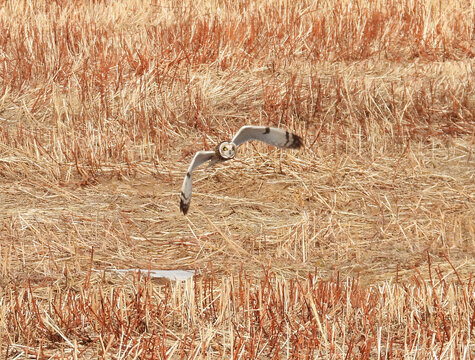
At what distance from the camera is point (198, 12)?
8.69m

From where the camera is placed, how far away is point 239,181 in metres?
5.84

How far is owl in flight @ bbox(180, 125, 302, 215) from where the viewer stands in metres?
3.90

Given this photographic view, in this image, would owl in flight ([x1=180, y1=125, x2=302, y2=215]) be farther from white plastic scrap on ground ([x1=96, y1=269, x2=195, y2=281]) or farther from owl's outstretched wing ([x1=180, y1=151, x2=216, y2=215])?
white plastic scrap on ground ([x1=96, y1=269, x2=195, y2=281])

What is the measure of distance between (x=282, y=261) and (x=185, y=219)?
921mm

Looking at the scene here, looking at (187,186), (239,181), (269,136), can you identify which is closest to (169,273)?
(187,186)

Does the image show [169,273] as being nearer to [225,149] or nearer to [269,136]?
[225,149]

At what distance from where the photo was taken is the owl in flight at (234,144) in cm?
390

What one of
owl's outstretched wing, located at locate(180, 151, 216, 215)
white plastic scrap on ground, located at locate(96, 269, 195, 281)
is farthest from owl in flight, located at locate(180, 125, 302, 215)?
white plastic scrap on ground, located at locate(96, 269, 195, 281)

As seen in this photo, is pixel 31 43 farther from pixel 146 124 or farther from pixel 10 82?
pixel 146 124

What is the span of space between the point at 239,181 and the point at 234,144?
1.88m

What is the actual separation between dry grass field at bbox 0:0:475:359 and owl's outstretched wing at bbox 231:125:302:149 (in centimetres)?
65

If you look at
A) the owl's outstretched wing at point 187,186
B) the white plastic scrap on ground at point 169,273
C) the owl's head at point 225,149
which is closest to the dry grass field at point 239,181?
the white plastic scrap on ground at point 169,273

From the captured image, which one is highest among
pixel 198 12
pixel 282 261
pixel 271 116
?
pixel 198 12

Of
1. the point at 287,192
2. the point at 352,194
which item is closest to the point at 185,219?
the point at 287,192
